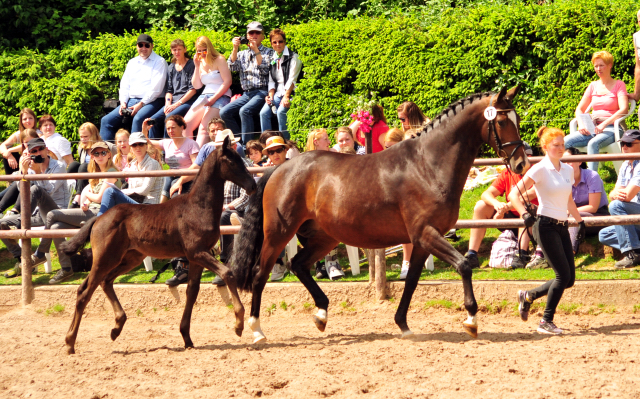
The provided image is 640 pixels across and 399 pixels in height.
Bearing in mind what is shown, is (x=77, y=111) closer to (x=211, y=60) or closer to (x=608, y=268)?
(x=211, y=60)

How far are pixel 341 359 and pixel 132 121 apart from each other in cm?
722

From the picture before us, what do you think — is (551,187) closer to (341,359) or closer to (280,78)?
(341,359)

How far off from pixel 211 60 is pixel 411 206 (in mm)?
6064

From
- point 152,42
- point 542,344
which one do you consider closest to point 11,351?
point 542,344

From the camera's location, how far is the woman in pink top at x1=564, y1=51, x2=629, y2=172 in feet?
30.0

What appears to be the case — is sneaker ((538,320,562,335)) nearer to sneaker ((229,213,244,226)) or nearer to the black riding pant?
the black riding pant

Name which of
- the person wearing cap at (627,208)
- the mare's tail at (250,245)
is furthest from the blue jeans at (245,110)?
the person wearing cap at (627,208)

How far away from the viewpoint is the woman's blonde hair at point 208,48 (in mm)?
11289

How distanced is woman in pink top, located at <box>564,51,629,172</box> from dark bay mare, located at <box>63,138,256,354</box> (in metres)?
4.79

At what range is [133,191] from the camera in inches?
349

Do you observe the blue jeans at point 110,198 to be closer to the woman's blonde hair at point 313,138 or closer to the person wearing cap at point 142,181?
the person wearing cap at point 142,181

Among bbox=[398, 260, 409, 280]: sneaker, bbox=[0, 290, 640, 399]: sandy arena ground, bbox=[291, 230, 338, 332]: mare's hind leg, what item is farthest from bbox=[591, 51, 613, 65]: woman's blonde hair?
bbox=[291, 230, 338, 332]: mare's hind leg

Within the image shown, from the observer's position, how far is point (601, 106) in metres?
9.33

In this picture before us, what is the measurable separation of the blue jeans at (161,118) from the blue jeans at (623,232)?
252 inches
